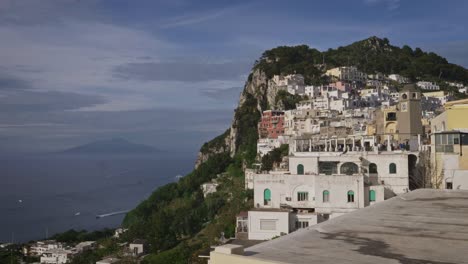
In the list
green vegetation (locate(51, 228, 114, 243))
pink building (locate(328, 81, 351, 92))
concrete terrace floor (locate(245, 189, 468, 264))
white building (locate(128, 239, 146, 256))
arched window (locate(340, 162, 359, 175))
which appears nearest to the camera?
concrete terrace floor (locate(245, 189, 468, 264))

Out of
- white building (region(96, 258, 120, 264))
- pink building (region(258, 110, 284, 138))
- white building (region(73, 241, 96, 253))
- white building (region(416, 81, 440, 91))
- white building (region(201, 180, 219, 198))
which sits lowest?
white building (region(73, 241, 96, 253))

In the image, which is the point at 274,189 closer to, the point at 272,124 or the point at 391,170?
the point at 391,170

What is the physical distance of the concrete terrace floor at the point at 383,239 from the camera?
468 cm

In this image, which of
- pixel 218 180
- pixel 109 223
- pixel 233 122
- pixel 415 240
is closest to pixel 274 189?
pixel 415 240

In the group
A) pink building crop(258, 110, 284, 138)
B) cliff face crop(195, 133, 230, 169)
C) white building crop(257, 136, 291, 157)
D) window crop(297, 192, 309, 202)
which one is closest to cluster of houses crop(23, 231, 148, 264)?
window crop(297, 192, 309, 202)

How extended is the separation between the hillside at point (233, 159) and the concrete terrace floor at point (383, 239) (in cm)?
1100

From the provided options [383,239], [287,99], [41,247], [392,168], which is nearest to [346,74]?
[287,99]

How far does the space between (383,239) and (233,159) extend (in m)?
51.6

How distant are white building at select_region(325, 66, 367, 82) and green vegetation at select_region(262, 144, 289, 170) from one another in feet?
108

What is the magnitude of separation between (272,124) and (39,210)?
45756mm

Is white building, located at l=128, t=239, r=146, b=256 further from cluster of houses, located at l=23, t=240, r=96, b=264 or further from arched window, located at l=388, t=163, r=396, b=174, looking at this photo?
arched window, located at l=388, t=163, r=396, b=174

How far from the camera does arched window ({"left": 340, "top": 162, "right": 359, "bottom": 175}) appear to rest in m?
21.2

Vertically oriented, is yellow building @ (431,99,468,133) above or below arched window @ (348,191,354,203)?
above

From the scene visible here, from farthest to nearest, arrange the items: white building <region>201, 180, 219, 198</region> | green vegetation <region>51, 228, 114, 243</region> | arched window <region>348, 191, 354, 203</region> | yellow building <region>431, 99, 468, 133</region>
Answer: green vegetation <region>51, 228, 114, 243</region> < white building <region>201, 180, 219, 198</region> < arched window <region>348, 191, 354, 203</region> < yellow building <region>431, 99, 468, 133</region>
